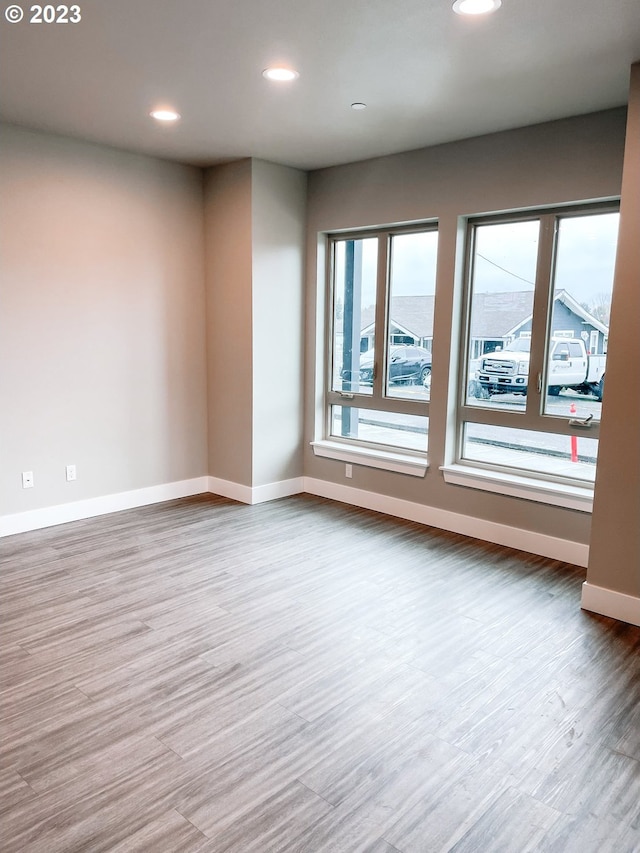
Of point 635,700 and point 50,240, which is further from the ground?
point 50,240

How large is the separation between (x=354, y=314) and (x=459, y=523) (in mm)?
1891

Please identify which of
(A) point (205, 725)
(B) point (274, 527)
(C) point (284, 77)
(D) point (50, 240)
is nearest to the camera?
(A) point (205, 725)

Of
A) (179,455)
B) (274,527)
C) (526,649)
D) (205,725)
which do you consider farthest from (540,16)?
(179,455)

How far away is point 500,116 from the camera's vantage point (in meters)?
3.61

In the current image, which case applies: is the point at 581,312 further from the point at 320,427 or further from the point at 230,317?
the point at 230,317

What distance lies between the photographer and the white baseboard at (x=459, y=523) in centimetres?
388

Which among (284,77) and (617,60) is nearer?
(617,60)

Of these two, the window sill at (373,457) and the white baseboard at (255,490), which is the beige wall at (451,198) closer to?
the window sill at (373,457)

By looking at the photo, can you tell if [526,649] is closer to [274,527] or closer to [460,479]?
[460,479]

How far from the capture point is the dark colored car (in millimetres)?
4621

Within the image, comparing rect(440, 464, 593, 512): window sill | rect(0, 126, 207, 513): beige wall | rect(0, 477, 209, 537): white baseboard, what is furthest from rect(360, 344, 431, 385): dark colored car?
rect(0, 477, 209, 537): white baseboard

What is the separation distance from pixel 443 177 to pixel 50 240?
106 inches

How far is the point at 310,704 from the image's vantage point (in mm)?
2402

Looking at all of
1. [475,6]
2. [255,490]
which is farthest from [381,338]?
[475,6]
